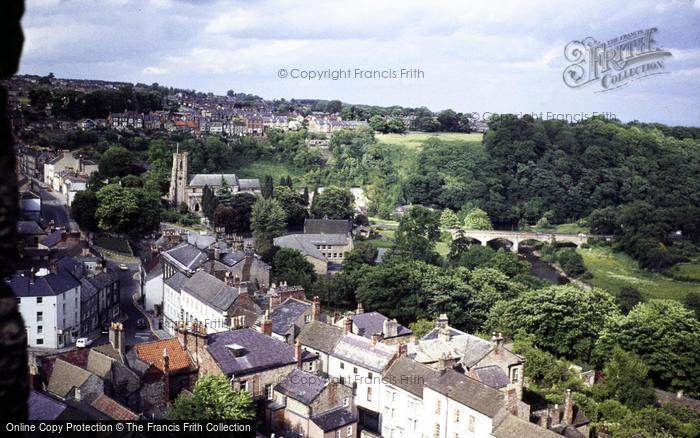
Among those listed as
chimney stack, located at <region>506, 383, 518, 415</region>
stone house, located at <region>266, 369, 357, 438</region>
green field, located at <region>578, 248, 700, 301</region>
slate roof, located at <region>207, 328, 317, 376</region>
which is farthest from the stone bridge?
chimney stack, located at <region>506, 383, 518, 415</region>

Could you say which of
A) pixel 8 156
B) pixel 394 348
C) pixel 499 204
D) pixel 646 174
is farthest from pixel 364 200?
pixel 8 156

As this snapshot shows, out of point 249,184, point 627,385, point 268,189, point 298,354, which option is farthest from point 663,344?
point 249,184

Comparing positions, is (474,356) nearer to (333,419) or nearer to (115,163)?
(333,419)

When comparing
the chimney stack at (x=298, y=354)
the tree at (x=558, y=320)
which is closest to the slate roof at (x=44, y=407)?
the chimney stack at (x=298, y=354)

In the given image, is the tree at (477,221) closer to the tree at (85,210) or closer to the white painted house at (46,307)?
the tree at (85,210)

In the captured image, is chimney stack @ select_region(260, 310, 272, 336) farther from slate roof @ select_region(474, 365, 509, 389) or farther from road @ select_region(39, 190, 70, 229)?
road @ select_region(39, 190, 70, 229)

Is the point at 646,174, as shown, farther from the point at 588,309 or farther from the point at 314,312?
the point at 314,312
